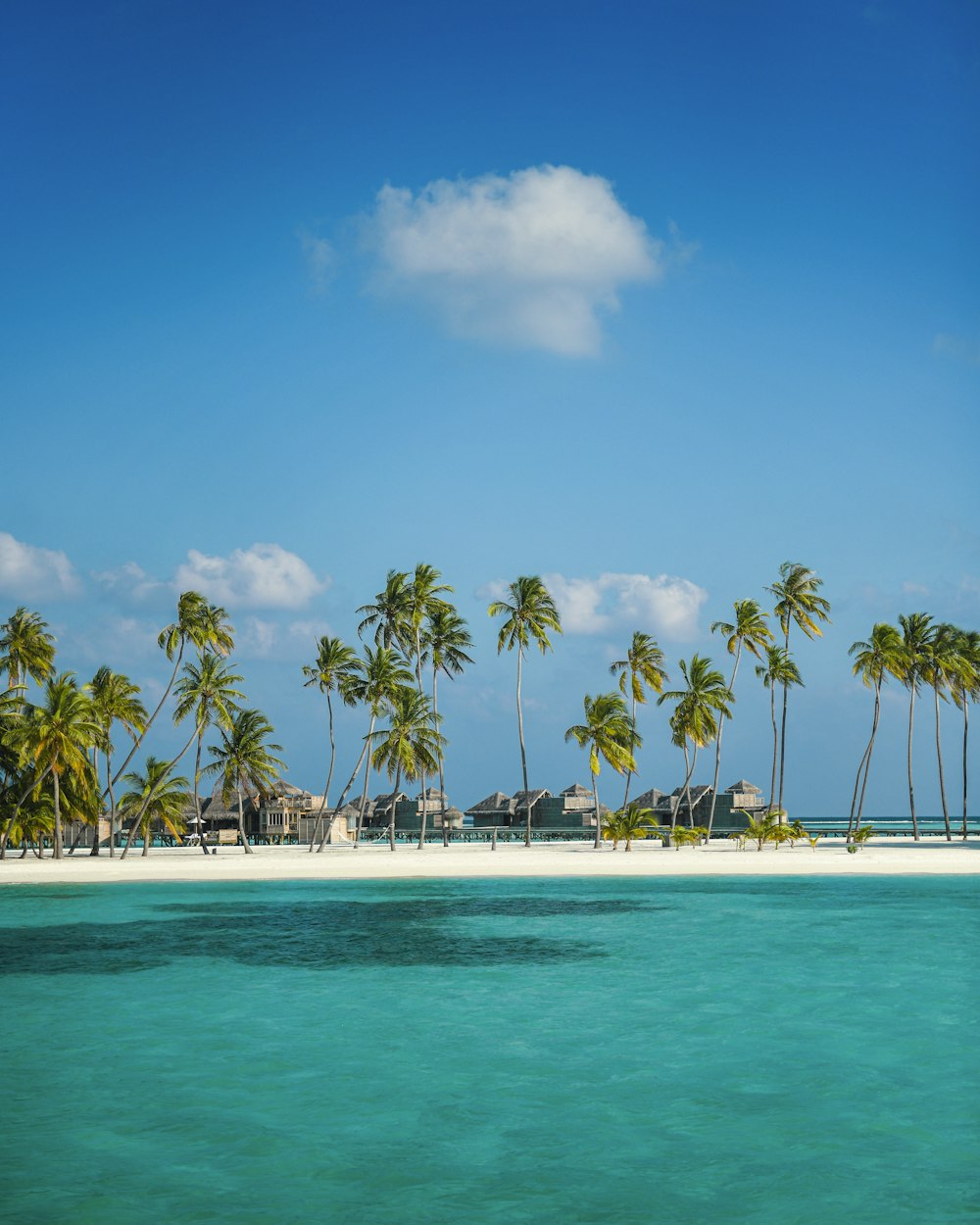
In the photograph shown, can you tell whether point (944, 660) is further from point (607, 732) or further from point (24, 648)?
point (24, 648)

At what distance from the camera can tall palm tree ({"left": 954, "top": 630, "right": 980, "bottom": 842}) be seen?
5634cm

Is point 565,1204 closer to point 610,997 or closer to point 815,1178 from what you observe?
point 815,1178

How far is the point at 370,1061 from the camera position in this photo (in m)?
12.0

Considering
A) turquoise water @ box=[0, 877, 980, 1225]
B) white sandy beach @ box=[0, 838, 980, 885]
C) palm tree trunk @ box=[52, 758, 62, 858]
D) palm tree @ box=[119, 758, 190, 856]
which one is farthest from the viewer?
palm tree @ box=[119, 758, 190, 856]

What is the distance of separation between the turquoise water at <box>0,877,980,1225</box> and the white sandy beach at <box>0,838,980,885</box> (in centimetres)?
1471

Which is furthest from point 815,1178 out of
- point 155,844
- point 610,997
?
point 155,844

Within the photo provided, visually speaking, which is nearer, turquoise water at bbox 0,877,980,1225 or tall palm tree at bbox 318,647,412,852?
turquoise water at bbox 0,877,980,1225

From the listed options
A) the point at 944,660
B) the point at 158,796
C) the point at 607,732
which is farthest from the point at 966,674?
the point at 158,796

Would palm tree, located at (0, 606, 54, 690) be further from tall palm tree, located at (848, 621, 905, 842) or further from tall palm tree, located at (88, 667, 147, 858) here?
tall palm tree, located at (848, 621, 905, 842)

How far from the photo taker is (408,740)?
5156 centimetres

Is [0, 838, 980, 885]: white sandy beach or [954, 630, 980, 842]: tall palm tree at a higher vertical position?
[954, 630, 980, 842]: tall palm tree

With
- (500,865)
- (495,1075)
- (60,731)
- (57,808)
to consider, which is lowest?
(500,865)

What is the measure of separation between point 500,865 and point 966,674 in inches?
1172

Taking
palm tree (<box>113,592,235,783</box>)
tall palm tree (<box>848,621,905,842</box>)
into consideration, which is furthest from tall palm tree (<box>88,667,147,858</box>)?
tall palm tree (<box>848,621,905,842</box>)
